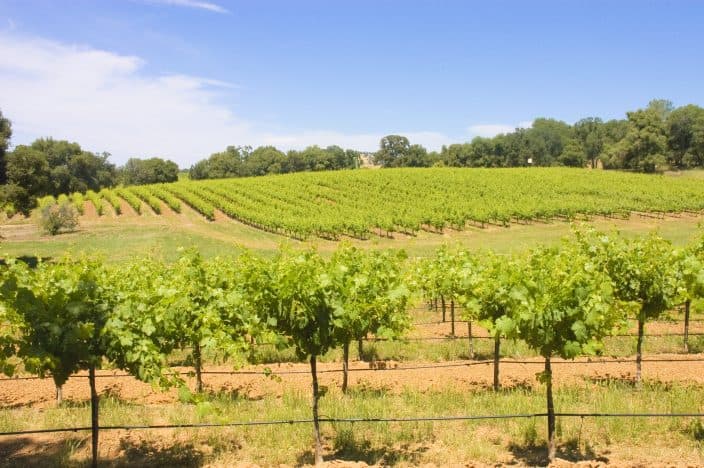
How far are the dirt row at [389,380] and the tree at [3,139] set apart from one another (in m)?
22.4

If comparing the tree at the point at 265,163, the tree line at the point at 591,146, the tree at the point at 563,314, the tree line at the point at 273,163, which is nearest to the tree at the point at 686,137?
the tree line at the point at 591,146

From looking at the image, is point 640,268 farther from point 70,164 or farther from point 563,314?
point 70,164

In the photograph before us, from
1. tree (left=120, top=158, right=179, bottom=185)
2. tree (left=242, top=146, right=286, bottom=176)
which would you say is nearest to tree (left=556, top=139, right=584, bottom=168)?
tree (left=242, top=146, right=286, bottom=176)

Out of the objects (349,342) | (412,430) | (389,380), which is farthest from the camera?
Result: (389,380)

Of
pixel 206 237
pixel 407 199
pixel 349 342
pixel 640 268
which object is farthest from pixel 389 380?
pixel 407 199

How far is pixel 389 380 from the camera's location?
11.4 meters

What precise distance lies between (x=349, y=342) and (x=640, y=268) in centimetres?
623

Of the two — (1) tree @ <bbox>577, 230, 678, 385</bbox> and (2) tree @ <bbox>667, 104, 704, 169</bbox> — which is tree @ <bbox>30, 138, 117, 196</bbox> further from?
(2) tree @ <bbox>667, 104, 704, 169</bbox>

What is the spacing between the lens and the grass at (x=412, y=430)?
7.61 m

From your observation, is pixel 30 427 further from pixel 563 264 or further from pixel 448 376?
pixel 563 264

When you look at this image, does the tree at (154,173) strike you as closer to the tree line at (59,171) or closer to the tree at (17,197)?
the tree line at (59,171)

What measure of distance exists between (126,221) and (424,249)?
2822 cm

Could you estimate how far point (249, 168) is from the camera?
116 metres

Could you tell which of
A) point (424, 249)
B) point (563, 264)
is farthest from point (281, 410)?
point (424, 249)
